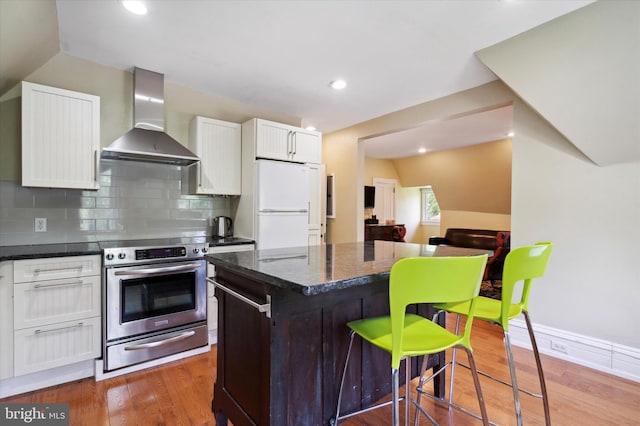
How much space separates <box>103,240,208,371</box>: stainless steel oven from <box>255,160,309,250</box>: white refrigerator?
0.75 meters

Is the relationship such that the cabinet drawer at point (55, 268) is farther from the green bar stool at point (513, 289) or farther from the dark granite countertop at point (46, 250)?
the green bar stool at point (513, 289)

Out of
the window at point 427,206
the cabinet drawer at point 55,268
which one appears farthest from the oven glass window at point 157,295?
the window at point 427,206

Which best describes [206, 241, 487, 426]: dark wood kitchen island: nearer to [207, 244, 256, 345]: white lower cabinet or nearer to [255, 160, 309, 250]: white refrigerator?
[207, 244, 256, 345]: white lower cabinet

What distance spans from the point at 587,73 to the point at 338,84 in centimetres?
204

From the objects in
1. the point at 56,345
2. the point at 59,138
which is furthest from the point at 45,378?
the point at 59,138

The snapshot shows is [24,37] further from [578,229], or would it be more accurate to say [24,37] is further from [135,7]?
[578,229]

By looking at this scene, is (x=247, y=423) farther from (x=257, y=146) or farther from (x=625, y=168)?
(x=625, y=168)

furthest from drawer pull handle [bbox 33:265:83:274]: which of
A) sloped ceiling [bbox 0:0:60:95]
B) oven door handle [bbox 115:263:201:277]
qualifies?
sloped ceiling [bbox 0:0:60:95]

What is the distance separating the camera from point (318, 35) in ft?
7.79

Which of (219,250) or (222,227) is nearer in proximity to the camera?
(219,250)

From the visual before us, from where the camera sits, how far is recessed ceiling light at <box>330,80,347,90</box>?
126 inches

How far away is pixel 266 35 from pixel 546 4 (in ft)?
6.37

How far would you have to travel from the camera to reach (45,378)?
221cm

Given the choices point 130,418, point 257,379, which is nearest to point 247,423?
point 257,379
